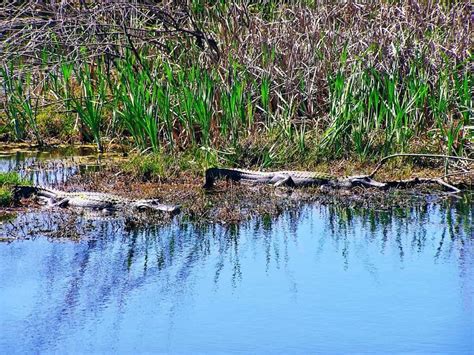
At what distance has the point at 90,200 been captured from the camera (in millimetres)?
8648

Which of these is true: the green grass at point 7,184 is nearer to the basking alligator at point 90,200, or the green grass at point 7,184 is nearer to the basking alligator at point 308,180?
the basking alligator at point 90,200

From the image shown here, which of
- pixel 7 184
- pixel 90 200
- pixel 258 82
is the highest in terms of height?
pixel 258 82

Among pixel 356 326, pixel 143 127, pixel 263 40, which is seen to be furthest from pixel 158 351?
pixel 263 40

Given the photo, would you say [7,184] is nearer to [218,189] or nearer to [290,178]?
[218,189]

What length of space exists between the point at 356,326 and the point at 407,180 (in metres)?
3.81

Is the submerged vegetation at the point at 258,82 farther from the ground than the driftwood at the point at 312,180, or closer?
farther from the ground

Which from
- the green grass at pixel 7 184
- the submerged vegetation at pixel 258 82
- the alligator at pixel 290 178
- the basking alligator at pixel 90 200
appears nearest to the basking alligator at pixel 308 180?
the alligator at pixel 290 178

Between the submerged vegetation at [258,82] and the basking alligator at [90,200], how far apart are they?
1137 millimetres

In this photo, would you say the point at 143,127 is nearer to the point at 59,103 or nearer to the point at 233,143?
the point at 233,143

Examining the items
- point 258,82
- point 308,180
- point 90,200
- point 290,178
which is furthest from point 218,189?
point 258,82

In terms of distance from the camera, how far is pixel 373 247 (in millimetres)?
7625

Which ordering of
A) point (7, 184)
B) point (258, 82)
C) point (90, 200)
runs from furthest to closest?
point (258, 82) < point (7, 184) < point (90, 200)

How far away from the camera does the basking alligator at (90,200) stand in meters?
8.55

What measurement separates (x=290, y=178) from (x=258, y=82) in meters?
2.12
